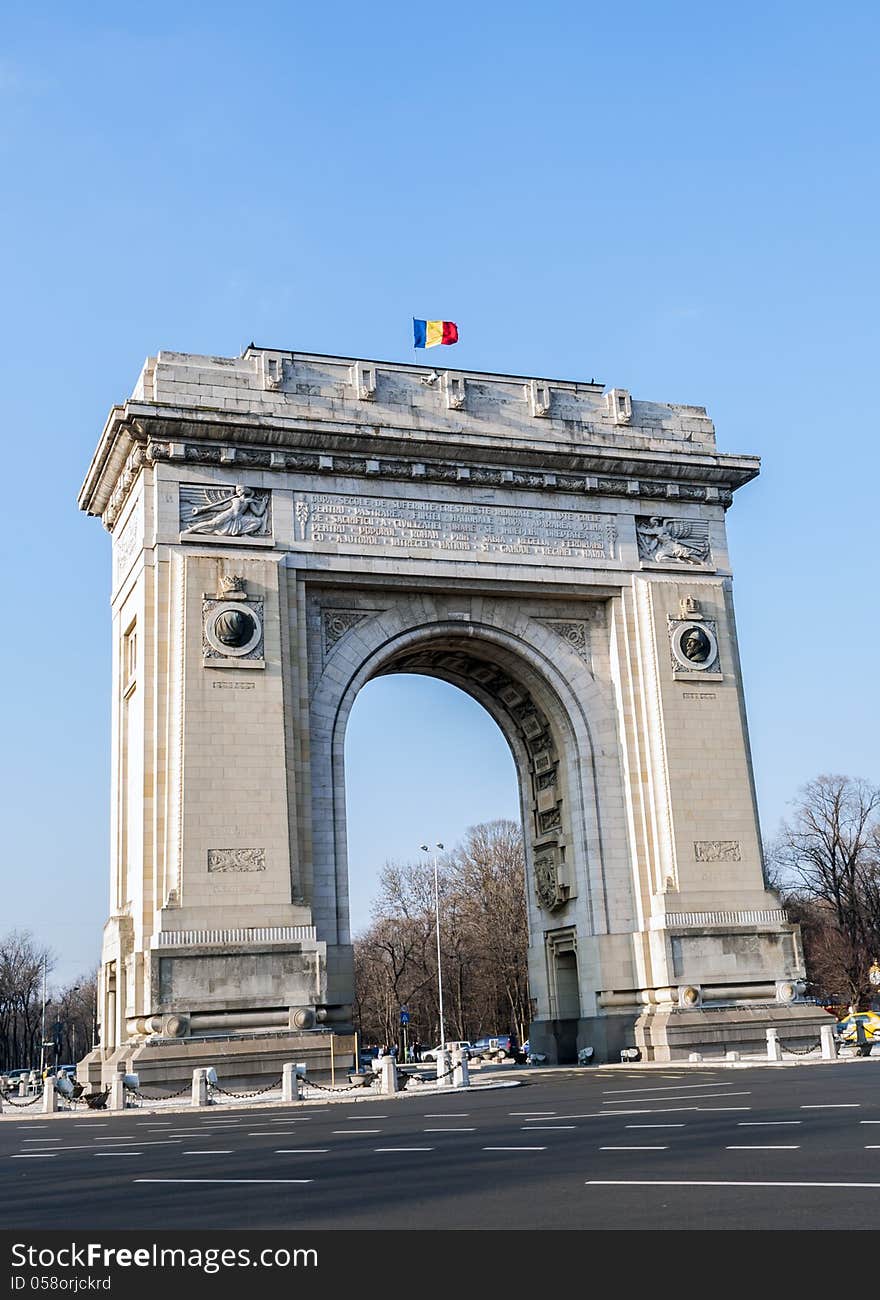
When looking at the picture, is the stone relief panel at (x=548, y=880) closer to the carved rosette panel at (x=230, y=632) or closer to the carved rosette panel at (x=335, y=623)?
the carved rosette panel at (x=335, y=623)

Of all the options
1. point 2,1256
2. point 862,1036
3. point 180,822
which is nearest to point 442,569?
point 180,822

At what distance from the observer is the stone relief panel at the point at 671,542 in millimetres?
37406

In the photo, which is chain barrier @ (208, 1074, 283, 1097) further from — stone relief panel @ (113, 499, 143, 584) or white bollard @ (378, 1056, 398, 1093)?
stone relief panel @ (113, 499, 143, 584)

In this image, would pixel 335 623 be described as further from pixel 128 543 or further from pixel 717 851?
pixel 717 851

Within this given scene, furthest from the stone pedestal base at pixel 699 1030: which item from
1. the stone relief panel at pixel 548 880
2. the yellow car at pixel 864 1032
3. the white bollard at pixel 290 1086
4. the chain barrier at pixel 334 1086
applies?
the white bollard at pixel 290 1086

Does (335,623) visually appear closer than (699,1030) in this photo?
No

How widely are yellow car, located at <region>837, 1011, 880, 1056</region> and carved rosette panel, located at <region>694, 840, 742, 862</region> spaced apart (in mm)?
5182

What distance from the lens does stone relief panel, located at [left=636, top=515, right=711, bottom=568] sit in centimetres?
3741

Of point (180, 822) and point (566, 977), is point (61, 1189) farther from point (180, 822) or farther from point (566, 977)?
point (566, 977)

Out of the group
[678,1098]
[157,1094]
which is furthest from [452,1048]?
[678,1098]

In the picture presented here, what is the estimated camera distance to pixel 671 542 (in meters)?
37.6

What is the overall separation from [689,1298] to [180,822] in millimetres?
24915

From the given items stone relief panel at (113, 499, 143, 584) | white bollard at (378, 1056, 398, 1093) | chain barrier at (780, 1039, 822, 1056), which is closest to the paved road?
white bollard at (378, 1056, 398, 1093)

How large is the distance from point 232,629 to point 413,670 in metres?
8.71
